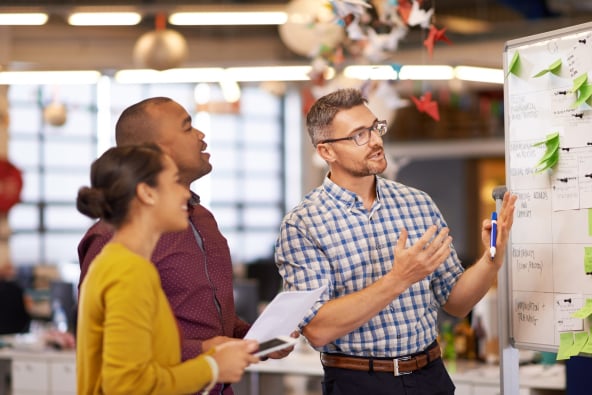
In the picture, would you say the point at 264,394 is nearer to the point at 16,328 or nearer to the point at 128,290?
the point at 16,328

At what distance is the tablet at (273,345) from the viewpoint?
2525 mm

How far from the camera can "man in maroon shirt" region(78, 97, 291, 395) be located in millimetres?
2865

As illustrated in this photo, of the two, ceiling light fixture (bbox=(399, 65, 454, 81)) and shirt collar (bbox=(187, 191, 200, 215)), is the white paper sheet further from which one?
ceiling light fixture (bbox=(399, 65, 454, 81))

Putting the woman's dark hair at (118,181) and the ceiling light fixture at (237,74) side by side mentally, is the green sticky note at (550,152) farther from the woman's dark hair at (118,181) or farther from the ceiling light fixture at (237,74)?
the ceiling light fixture at (237,74)

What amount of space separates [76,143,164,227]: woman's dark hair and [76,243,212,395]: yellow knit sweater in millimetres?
93

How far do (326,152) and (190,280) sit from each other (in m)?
0.70

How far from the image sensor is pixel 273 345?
255 centimetres

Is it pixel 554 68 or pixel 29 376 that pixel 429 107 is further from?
pixel 29 376

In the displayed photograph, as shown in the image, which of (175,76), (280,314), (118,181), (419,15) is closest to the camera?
(118,181)

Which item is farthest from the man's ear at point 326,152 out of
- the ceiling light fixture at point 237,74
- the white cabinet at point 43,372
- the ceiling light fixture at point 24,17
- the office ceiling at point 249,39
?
the office ceiling at point 249,39

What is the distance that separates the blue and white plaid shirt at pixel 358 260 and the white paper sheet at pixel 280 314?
0.28 metres

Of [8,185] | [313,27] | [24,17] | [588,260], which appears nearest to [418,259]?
[588,260]

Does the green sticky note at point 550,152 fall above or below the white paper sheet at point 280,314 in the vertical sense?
above

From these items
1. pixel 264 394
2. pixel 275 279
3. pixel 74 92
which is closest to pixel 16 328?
pixel 275 279
